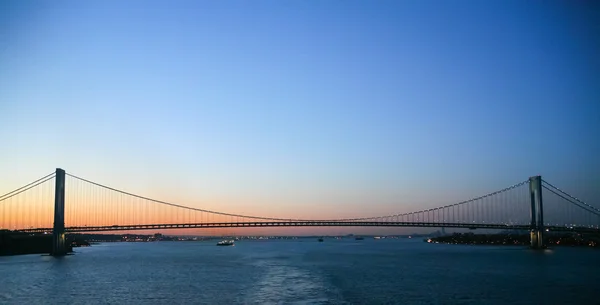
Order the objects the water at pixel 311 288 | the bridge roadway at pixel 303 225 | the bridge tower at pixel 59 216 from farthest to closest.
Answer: the bridge roadway at pixel 303 225
the bridge tower at pixel 59 216
the water at pixel 311 288

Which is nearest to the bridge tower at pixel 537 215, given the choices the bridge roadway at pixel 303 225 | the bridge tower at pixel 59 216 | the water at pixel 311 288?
the bridge roadway at pixel 303 225

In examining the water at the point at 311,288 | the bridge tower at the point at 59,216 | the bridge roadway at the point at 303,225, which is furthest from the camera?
the bridge roadway at the point at 303,225

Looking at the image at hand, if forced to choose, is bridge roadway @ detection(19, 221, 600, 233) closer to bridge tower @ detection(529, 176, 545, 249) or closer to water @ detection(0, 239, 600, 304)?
bridge tower @ detection(529, 176, 545, 249)

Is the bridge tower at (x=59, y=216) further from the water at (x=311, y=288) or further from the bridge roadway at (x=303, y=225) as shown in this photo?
the water at (x=311, y=288)

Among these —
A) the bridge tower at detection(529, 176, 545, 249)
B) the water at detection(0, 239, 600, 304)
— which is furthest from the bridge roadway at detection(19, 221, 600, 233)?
the water at detection(0, 239, 600, 304)

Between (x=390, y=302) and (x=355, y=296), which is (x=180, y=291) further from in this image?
(x=390, y=302)

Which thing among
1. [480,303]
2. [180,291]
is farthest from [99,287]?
[480,303]

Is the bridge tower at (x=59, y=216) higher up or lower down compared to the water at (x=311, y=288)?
higher up
